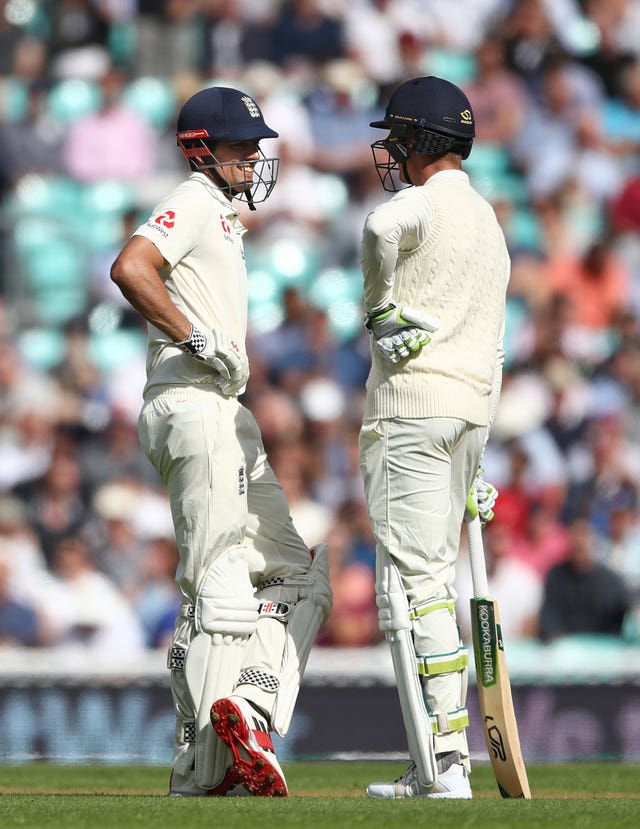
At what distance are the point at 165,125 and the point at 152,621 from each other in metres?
4.71

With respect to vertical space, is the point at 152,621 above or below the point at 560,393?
below

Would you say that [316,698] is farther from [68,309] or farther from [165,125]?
[165,125]

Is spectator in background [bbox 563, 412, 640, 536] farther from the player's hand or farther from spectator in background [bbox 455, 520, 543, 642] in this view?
the player's hand

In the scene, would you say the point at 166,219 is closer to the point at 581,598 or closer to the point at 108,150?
the point at 581,598

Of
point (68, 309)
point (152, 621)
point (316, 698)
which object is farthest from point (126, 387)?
point (316, 698)

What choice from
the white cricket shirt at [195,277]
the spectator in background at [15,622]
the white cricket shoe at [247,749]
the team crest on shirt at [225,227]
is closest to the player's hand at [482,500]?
the white cricket shirt at [195,277]

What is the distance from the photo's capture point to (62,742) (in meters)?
7.40

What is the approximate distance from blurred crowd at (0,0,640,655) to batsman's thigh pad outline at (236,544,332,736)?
346cm

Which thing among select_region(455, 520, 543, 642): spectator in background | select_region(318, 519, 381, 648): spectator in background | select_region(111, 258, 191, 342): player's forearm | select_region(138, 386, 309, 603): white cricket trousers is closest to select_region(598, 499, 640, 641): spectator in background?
select_region(455, 520, 543, 642): spectator in background

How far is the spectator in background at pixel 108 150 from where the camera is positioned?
38.4ft

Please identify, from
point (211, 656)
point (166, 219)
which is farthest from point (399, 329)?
point (211, 656)

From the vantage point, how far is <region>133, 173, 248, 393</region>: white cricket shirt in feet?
15.8

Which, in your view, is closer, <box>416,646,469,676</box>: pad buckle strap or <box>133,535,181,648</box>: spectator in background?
<box>416,646,469,676</box>: pad buckle strap

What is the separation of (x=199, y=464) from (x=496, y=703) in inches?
46.2
